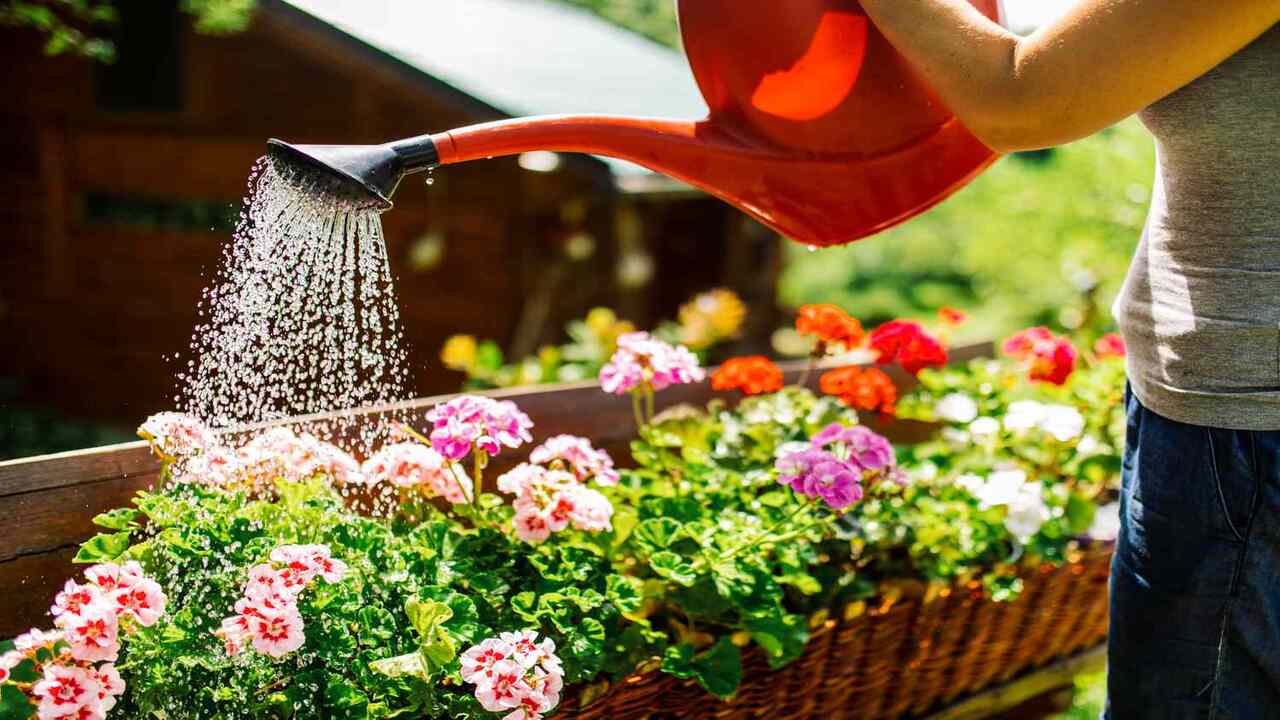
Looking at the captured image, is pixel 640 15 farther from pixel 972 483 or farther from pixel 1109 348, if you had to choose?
pixel 972 483

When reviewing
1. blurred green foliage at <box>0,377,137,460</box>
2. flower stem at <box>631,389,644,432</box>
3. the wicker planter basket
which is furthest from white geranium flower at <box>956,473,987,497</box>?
blurred green foliage at <box>0,377,137,460</box>

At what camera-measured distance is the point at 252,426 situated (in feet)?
5.64

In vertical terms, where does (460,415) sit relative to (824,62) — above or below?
below

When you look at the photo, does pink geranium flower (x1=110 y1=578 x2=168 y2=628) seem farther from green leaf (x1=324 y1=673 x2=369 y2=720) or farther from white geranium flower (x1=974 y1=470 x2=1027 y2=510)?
white geranium flower (x1=974 y1=470 x2=1027 y2=510)

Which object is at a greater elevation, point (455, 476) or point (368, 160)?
point (368, 160)

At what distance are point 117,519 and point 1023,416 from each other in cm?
183

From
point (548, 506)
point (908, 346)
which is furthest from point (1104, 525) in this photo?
point (548, 506)

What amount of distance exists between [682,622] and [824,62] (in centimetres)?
92

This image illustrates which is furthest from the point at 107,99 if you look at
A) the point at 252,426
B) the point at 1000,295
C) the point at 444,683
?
the point at 1000,295

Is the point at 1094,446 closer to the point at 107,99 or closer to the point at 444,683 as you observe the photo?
the point at 444,683

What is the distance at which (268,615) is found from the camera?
4.35ft

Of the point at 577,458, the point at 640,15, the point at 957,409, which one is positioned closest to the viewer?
the point at 577,458

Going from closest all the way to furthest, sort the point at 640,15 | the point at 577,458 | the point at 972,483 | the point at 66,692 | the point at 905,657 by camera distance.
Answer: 1. the point at 66,692
2. the point at 577,458
3. the point at 905,657
4. the point at 972,483
5. the point at 640,15

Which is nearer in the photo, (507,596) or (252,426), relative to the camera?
(507,596)
